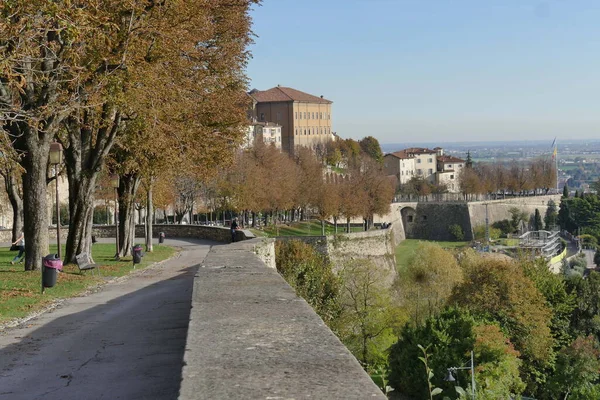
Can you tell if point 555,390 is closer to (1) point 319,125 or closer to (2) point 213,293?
(2) point 213,293

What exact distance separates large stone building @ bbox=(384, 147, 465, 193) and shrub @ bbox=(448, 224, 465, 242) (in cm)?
3657

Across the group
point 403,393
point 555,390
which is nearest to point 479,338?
point 403,393

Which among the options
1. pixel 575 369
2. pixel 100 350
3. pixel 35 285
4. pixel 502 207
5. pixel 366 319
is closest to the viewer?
pixel 100 350

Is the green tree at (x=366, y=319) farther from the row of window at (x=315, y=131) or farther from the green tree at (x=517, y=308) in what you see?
the row of window at (x=315, y=131)

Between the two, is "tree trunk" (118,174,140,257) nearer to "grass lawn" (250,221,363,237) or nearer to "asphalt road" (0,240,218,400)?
"asphalt road" (0,240,218,400)

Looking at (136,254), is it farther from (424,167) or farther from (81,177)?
(424,167)

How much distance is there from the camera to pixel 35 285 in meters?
18.1

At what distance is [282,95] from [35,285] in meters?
138

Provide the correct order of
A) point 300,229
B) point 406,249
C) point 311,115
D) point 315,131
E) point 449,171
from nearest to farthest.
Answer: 1. point 300,229
2. point 406,249
3. point 311,115
4. point 315,131
5. point 449,171

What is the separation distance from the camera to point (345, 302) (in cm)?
3600

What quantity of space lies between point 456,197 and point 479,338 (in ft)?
384

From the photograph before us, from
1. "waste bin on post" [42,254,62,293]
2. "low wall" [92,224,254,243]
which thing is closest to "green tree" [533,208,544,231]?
"low wall" [92,224,254,243]

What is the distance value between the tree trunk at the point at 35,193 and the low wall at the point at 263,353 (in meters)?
13.0

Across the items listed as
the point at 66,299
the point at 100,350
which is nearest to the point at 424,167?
the point at 66,299
